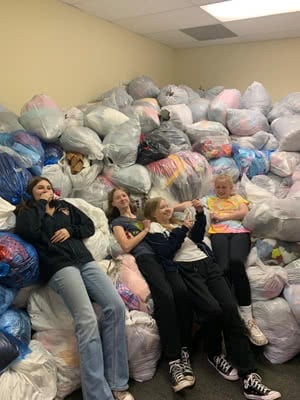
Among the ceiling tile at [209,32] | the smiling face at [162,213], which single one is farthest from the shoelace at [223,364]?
the ceiling tile at [209,32]

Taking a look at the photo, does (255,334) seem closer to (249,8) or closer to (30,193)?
(30,193)

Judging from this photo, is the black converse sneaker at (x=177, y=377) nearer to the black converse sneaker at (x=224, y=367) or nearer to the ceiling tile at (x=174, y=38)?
the black converse sneaker at (x=224, y=367)

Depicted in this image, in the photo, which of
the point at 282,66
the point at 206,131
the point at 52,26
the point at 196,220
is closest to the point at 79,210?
the point at 196,220

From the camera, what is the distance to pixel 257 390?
199cm

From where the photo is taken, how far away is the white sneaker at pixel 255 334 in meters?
2.27

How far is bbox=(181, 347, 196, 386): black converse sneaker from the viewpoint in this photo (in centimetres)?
207

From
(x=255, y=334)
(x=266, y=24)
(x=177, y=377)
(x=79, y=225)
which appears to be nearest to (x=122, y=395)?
(x=177, y=377)

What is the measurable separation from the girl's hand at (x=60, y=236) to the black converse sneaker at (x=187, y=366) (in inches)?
37.3

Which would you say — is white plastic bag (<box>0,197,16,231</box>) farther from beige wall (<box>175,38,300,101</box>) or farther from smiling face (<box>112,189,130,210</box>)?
beige wall (<box>175,38,300,101</box>)

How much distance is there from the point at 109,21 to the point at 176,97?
1048mm

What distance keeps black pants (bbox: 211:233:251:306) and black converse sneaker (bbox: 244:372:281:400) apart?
1.54 feet

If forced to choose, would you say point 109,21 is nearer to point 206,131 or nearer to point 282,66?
point 206,131

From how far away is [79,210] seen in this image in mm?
2408

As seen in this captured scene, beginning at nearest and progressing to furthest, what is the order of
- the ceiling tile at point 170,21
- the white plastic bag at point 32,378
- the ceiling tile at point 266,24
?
the white plastic bag at point 32,378
the ceiling tile at point 170,21
the ceiling tile at point 266,24
